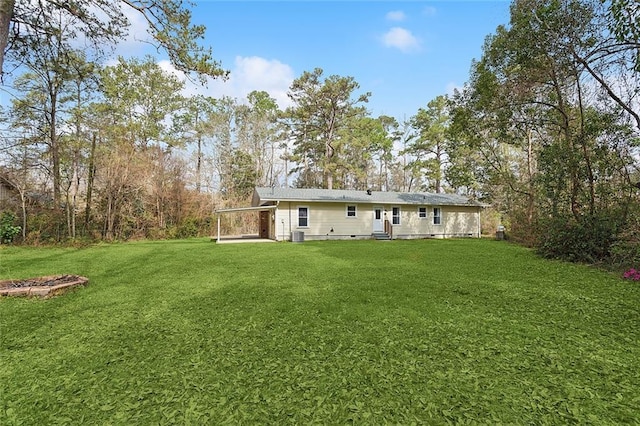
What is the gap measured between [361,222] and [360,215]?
0.40 metres

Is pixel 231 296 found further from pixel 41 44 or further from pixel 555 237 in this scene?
pixel 555 237

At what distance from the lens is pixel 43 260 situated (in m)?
9.28

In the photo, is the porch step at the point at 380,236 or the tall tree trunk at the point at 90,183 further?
the porch step at the point at 380,236

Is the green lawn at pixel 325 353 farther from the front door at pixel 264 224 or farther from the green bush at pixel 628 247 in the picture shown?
the front door at pixel 264 224

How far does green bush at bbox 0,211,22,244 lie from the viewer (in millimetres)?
13430

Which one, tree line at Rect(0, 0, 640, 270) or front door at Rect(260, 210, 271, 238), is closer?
tree line at Rect(0, 0, 640, 270)

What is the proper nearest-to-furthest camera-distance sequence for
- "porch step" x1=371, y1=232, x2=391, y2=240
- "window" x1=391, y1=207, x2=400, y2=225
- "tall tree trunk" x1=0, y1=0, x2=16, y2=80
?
"tall tree trunk" x1=0, y1=0, x2=16, y2=80
"porch step" x1=371, y1=232, x2=391, y2=240
"window" x1=391, y1=207, x2=400, y2=225

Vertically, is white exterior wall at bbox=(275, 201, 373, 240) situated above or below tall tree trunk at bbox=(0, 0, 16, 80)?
below

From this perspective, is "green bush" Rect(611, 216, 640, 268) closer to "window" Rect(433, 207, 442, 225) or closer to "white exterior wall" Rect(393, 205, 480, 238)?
"white exterior wall" Rect(393, 205, 480, 238)

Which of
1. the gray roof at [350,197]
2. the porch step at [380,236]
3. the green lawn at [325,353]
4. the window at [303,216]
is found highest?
the gray roof at [350,197]

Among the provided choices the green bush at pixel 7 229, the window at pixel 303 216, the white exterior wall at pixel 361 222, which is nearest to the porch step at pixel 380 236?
the white exterior wall at pixel 361 222

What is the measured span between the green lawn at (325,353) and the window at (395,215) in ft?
39.5

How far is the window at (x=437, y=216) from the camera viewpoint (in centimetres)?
1931

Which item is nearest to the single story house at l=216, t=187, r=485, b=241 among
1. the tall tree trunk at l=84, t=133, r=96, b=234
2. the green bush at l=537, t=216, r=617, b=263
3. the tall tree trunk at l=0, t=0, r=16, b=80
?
the tall tree trunk at l=84, t=133, r=96, b=234
